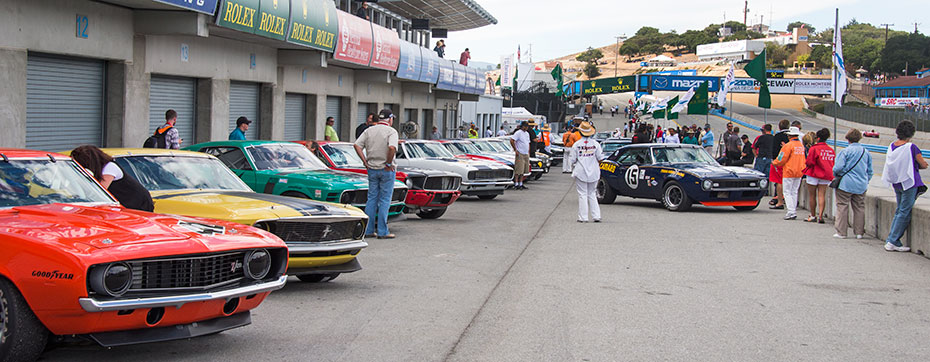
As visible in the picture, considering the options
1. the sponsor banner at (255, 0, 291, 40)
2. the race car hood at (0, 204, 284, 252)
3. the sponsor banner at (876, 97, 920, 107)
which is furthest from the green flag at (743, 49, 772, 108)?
the sponsor banner at (876, 97, 920, 107)

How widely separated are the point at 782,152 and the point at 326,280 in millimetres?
10663

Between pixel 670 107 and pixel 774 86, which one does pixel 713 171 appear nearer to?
pixel 670 107

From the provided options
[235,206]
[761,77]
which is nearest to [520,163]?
[761,77]

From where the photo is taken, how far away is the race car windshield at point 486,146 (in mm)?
24641

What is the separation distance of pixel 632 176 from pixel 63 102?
35.0 feet

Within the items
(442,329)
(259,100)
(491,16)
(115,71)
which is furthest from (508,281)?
(491,16)

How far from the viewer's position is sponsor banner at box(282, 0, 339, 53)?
2002 centimetres

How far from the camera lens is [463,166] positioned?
17891 mm

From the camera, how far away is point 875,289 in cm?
828

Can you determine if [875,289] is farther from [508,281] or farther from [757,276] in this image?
[508,281]

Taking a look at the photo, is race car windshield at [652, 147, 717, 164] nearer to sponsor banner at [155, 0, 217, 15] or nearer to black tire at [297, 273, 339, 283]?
sponsor banner at [155, 0, 217, 15]

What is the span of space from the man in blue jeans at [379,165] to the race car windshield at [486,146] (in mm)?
13098

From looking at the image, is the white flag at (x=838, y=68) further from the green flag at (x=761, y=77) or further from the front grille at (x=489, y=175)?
the front grille at (x=489, y=175)

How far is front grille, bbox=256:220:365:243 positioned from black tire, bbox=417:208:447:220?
22.5ft
